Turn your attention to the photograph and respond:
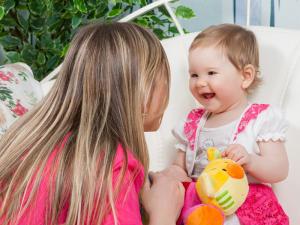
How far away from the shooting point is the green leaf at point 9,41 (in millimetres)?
2359

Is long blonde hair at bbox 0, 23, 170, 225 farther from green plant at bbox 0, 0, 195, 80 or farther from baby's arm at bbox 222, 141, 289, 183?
green plant at bbox 0, 0, 195, 80


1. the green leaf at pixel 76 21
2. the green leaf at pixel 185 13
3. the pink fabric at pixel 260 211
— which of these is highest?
the green leaf at pixel 185 13

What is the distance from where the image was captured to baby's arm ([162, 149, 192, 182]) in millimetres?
1495

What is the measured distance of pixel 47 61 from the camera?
2.44 meters

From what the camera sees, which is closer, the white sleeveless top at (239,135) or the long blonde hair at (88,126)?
the long blonde hair at (88,126)

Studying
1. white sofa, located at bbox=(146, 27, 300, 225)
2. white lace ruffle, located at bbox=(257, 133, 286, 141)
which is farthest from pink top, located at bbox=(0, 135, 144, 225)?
white sofa, located at bbox=(146, 27, 300, 225)

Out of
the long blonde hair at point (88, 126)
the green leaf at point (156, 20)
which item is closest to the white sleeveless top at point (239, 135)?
the long blonde hair at point (88, 126)

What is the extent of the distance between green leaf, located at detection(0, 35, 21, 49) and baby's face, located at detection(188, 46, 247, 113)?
43.6 inches

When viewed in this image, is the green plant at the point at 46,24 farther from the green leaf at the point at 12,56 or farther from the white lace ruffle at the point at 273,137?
the white lace ruffle at the point at 273,137

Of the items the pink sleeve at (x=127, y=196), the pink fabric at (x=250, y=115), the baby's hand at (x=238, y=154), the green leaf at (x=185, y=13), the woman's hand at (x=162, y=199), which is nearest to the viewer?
the pink sleeve at (x=127, y=196)

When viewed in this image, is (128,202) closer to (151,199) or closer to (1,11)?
(151,199)

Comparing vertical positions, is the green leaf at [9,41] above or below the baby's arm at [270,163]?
above

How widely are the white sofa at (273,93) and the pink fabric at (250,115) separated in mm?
88

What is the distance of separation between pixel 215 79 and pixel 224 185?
12.9 inches
